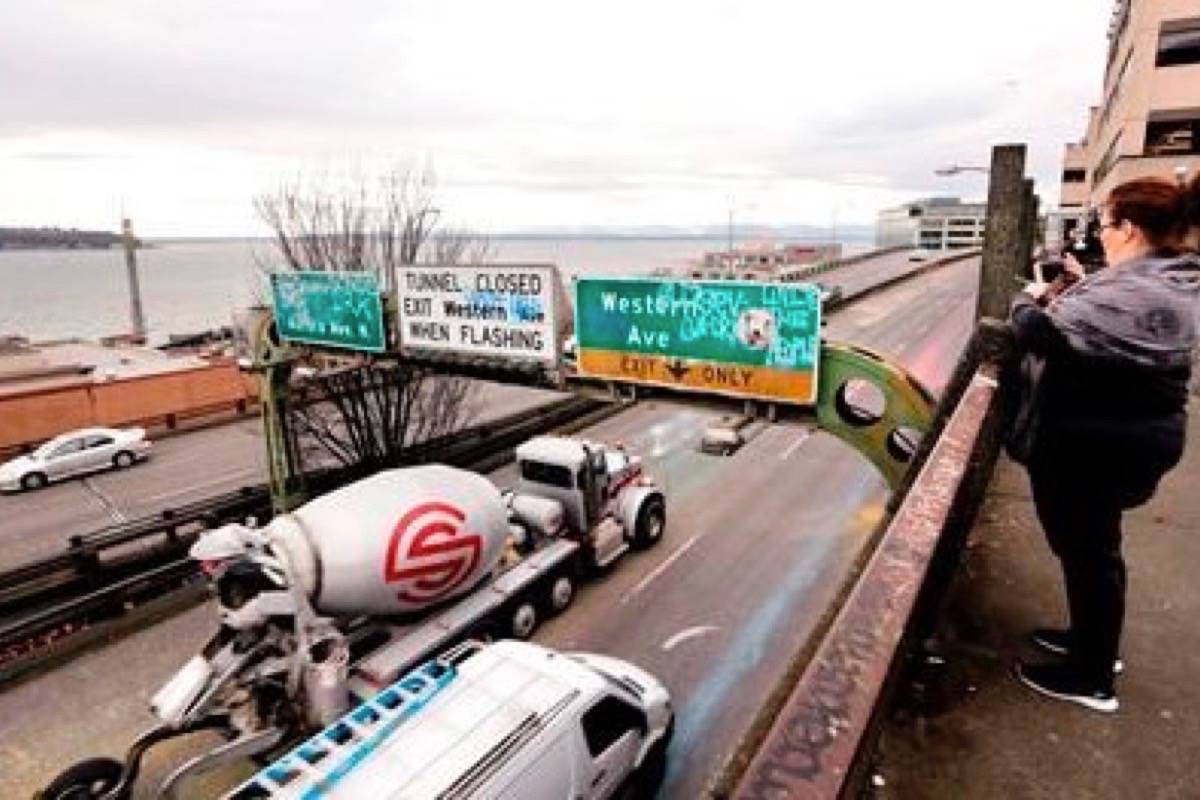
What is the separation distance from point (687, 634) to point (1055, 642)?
→ 13082 mm

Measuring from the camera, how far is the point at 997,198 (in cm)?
572

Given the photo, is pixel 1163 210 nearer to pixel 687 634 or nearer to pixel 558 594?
pixel 687 634

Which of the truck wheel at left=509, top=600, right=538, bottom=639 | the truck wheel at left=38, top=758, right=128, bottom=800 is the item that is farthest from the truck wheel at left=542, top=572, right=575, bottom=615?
the truck wheel at left=38, top=758, right=128, bottom=800

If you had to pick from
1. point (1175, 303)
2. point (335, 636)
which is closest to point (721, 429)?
point (335, 636)

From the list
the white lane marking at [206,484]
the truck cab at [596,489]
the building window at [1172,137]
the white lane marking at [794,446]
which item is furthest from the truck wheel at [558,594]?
the building window at [1172,137]

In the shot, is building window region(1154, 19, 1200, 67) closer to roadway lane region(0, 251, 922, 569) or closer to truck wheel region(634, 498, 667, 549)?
truck wheel region(634, 498, 667, 549)

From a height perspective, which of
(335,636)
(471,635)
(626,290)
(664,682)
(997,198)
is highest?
(997,198)

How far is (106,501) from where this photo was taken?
26.3 m

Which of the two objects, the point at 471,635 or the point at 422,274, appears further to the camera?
the point at 422,274

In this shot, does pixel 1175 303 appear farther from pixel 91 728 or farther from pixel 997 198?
pixel 91 728

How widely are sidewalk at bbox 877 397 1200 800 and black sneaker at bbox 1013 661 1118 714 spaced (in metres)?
0.05

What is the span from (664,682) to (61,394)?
30556mm

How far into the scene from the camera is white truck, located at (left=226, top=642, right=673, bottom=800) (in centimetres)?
747

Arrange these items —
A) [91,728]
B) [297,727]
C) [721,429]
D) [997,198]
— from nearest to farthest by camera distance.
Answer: [997,198]
[297,727]
[91,728]
[721,429]
